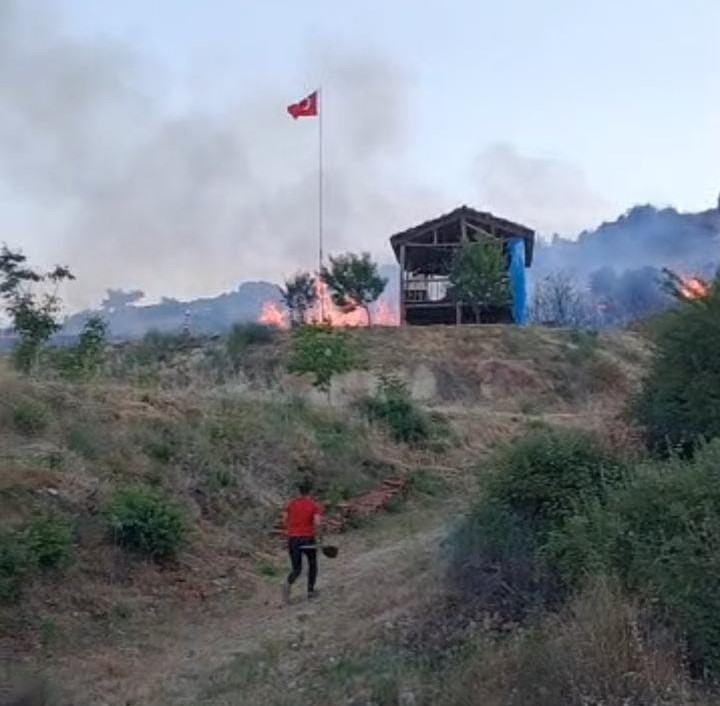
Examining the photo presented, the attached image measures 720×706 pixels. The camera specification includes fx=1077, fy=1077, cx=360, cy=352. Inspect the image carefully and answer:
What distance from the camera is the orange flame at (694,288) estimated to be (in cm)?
1234

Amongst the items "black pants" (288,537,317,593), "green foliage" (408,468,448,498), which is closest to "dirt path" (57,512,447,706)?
"black pants" (288,537,317,593)

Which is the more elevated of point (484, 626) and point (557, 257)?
point (557, 257)

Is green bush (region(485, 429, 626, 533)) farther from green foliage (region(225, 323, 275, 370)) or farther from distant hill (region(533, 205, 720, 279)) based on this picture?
distant hill (region(533, 205, 720, 279))

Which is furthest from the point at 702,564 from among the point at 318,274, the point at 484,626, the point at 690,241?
the point at 690,241

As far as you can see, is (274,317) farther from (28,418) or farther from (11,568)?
(11,568)

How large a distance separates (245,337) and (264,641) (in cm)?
2948

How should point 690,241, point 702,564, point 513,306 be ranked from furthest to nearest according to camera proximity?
point 690,241 → point 513,306 → point 702,564

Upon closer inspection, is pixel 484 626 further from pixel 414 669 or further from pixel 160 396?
pixel 160 396

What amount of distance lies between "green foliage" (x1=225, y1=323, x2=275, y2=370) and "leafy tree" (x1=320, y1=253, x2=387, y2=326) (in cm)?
624

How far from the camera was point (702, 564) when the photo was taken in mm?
Result: 7258

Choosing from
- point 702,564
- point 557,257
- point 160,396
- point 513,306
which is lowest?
point 702,564

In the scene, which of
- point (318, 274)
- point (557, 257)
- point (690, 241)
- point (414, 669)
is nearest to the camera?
point (414, 669)

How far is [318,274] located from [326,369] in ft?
74.0

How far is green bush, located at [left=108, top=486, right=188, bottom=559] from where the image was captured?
13.5 meters
